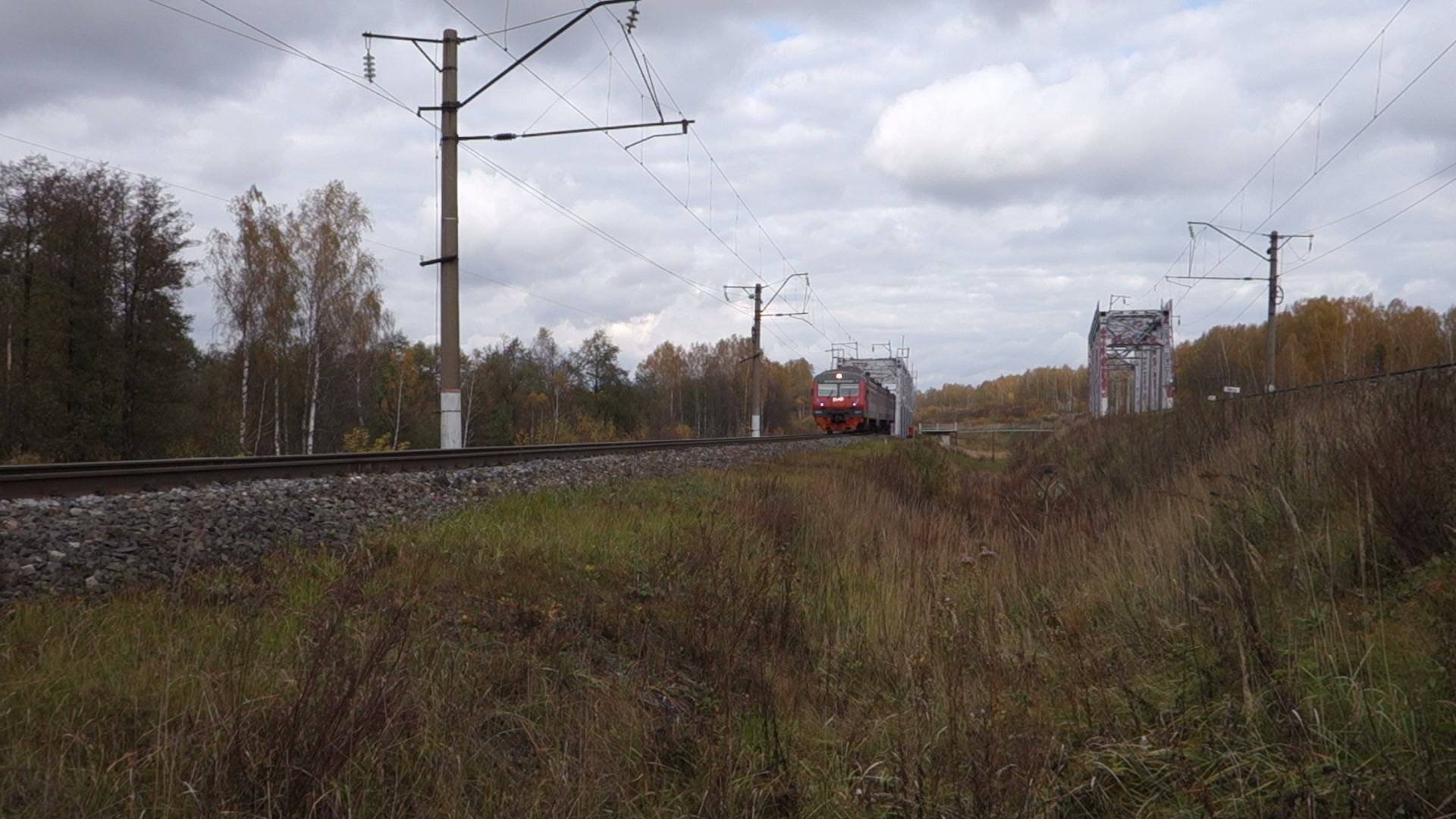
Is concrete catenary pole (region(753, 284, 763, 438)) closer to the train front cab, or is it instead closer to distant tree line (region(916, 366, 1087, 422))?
the train front cab

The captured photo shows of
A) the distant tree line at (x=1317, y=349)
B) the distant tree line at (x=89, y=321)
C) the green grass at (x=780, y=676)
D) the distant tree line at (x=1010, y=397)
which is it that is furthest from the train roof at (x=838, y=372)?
the distant tree line at (x=1010, y=397)

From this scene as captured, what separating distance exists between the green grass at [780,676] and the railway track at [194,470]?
3142 mm

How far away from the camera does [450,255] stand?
15.4m

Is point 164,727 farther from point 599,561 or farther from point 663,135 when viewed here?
point 663,135

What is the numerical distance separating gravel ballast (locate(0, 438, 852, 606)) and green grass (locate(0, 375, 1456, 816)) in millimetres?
407

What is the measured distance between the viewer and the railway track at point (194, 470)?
7.50 m

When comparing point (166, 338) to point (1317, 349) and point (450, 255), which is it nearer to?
point (450, 255)

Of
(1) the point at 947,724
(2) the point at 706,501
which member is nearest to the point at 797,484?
(2) the point at 706,501

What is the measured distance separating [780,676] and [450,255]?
12102 millimetres

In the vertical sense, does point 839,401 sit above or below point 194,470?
above

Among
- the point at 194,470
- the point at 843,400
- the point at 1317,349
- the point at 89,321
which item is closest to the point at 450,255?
the point at 194,470

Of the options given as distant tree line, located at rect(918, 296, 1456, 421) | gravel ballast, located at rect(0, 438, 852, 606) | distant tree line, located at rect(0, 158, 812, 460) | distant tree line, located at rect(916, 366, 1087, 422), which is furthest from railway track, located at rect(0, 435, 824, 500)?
distant tree line, located at rect(916, 366, 1087, 422)

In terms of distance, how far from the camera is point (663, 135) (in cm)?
1767

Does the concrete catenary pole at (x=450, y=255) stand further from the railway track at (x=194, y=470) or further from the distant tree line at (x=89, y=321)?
the distant tree line at (x=89, y=321)
